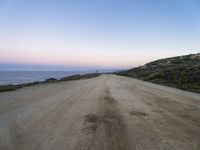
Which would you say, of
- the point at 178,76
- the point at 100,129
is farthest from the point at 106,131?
the point at 178,76

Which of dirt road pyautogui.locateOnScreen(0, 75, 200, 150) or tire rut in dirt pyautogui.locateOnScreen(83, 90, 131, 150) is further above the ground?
tire rut in dirt pyautogui.locateOnScreen(83, 90, 131, 150)

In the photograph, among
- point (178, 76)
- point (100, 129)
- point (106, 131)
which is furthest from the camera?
point (178, 76)

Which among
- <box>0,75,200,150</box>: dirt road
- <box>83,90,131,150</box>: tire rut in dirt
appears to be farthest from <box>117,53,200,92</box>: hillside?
<box>83,90,131,150</box>: tire rut in dirt

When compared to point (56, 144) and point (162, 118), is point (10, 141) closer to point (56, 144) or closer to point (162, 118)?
point (56, 144)

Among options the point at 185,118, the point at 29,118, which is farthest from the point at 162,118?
the point at 29,118

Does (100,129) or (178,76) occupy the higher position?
(178,76)

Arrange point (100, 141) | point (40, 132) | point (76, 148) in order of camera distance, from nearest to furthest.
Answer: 1. point (76, 148)
2. point (100, 141)
3. point (40, 132)

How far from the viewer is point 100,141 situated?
5.61m

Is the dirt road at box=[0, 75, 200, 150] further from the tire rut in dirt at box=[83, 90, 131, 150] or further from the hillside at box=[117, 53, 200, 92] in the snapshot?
the hillside at box=[117, 53, 200, 92]

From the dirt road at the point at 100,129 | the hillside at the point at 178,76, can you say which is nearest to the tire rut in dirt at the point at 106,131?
Answer: the dirt road at the point at 100,129

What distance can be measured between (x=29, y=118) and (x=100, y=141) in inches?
141

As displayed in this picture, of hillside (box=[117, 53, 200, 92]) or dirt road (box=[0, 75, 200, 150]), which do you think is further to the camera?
hillside (box=[117, 53, 200, 92])

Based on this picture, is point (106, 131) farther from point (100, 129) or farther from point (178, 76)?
point (178, 76)

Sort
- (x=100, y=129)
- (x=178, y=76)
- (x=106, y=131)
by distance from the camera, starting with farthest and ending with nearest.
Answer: (x=178, y=76) → (x=100, y=129) → (x=106, y=131)
